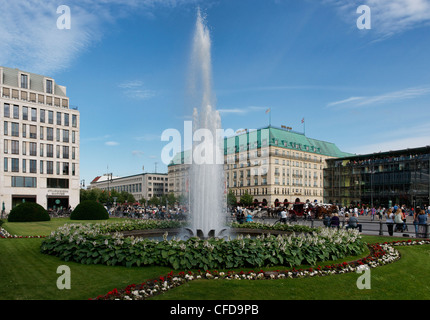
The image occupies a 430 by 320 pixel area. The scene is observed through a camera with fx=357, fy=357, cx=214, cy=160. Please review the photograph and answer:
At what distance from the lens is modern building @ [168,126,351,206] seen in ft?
356

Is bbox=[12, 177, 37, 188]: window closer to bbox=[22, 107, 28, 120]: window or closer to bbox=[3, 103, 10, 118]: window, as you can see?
bbox=[22, 107, 28, 120]: window

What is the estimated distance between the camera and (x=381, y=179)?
100125 millimetres

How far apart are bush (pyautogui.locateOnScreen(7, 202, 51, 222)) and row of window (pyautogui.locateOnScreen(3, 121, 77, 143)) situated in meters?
34.9

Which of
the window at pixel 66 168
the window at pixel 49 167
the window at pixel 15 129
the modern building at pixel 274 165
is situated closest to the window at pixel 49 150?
the window at pixel 49 167

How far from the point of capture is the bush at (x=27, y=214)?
1517 inches

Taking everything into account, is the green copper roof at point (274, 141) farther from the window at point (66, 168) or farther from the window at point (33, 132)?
the window at point (33, 132)

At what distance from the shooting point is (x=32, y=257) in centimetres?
1424

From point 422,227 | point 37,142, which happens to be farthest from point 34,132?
point 422,227

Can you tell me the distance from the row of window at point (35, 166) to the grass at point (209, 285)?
2477 inches

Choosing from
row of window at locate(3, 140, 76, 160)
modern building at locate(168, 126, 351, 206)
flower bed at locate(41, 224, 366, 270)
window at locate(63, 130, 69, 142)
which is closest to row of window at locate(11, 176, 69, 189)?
row of window at locate(3, 140, 76, 160)

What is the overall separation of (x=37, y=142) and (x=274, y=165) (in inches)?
2567

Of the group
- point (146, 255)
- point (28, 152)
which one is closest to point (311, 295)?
point (146, 255)

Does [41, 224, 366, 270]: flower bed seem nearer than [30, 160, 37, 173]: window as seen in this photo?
Yes
